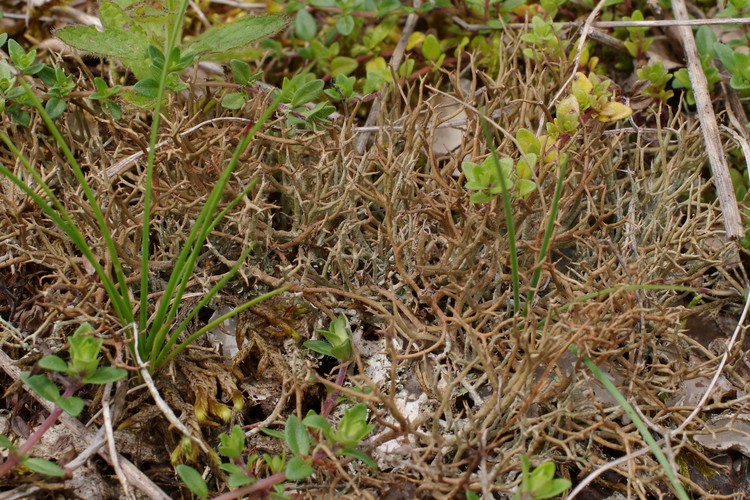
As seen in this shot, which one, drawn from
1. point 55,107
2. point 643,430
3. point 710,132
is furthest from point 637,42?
point 55,107

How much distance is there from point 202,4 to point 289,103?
732mm

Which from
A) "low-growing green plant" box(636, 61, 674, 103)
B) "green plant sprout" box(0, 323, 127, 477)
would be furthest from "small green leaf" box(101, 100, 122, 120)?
"low-growing green plant" box(636, 61, 674, 103)

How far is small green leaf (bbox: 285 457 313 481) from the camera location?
3.77 ft

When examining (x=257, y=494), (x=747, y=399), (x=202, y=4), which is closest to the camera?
(x=257, y=494)

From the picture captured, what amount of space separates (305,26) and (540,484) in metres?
1.40

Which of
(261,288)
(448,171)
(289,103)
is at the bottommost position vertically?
(261,288)

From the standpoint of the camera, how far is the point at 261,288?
5.12 ft

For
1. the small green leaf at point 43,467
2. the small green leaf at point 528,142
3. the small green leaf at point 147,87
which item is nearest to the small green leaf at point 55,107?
the small green leaf at point 147,87

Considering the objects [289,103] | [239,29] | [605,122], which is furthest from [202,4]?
[605,122]

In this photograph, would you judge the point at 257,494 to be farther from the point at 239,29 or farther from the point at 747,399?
the point at 239,29

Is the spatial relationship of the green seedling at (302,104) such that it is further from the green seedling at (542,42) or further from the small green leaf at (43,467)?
the small green leaf at (43,467)

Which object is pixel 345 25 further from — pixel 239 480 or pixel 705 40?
pixel 239 480

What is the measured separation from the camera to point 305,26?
1.98 metres

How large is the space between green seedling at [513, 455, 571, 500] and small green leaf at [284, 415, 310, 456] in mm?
362
